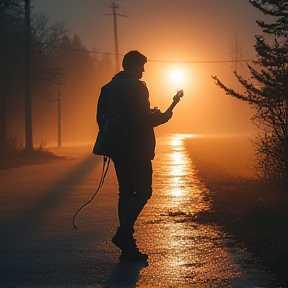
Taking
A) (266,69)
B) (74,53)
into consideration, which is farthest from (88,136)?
(266,69)

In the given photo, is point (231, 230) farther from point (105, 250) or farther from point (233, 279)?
point (233, 279)

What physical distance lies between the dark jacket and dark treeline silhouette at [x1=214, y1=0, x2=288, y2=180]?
13.4ft

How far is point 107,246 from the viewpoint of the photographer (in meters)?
7.51

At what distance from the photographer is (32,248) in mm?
7461

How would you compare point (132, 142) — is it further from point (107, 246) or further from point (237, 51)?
point (237, 51)

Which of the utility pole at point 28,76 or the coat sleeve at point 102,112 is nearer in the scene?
the coat sleeve at point 102,112

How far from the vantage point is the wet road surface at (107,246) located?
5895 mm

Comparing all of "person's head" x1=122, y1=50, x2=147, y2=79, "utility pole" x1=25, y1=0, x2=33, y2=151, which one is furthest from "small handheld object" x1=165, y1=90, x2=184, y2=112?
"utility pole" x1=25, y1=0, x2=33, y2=151

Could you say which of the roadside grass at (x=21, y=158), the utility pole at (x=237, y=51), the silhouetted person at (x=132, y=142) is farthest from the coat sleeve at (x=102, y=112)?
the utility pole at (x=237, y=51)

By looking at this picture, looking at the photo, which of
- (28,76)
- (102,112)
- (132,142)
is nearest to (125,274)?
(132,142)

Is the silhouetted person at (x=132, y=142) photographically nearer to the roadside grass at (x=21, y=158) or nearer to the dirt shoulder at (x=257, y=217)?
the dirt shoulder at (x=257, y=217)

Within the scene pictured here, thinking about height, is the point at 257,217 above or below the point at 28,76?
below

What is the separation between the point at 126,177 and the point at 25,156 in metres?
24.0

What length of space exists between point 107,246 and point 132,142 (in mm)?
1391
